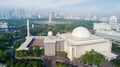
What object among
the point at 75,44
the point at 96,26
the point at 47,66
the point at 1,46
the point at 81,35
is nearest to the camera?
the point at 47,66

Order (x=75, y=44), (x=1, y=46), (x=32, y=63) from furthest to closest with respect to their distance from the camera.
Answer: (x=1, y=46), (x=75, y=44), (x=32, y=63)

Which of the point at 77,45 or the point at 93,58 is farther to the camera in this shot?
the point at 77,45

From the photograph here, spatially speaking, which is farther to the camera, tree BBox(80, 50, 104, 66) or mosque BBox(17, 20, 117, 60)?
mosque BBox(17, 20, 117, 60)

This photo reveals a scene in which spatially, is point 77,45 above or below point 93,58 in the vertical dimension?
above

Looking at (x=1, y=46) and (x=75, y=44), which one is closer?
(x=75, y=44)

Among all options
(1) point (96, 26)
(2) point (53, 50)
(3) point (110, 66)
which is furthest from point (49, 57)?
(1) point (96, 26)

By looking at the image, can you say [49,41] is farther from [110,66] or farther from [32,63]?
[110,66]

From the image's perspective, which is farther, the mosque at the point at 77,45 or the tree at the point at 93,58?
the mosque at the point at 77,45

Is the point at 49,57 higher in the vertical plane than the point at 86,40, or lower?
lower

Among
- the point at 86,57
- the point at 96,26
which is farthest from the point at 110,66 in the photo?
the point at 96,26
